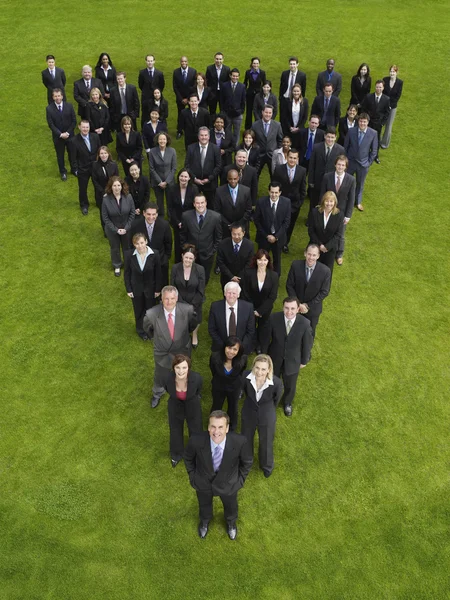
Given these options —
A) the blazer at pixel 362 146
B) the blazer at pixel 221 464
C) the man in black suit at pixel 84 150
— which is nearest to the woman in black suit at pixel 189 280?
the blazer at pixel 221 464

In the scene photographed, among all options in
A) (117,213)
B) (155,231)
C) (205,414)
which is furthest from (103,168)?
(205,414)

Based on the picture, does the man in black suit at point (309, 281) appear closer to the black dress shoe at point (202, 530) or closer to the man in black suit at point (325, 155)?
the man in black suit at point (325, 155)

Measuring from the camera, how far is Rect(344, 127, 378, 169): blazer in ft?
31.0

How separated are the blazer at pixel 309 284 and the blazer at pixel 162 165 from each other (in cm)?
344

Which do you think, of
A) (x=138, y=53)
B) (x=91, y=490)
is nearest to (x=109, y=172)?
(x=91, y=490)

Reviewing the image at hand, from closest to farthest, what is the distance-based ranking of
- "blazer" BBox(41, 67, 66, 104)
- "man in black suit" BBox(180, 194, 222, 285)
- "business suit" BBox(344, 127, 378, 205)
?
"man in black suit" BBox(180, 194, 222, 285), "business suit" BBox(344, 127, 378, 205), "blazer" BBox(41, 67, 66, 104)

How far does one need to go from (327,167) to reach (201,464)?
590cm

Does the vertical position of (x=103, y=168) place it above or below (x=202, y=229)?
above

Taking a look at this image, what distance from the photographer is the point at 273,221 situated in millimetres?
8062

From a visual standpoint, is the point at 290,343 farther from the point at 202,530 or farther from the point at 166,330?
the point at 202,530

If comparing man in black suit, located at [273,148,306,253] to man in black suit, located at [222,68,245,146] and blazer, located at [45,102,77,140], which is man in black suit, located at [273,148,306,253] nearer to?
man in black suit, located at [222,68,245,146]

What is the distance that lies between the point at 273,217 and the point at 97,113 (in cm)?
494

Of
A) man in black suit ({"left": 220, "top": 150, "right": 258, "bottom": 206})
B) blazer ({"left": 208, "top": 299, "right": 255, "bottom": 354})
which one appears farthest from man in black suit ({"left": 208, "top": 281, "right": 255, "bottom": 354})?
man in black suit ({"left": 220, "top": 150, "right": 258, "bottom": 206})

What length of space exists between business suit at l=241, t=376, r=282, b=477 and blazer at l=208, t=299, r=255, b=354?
60cm
